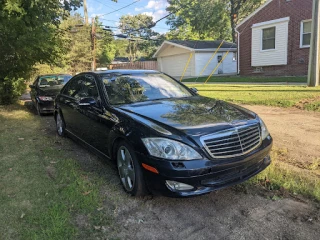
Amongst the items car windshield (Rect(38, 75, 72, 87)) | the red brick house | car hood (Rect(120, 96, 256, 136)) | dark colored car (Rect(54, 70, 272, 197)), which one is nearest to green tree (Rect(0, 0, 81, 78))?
car windshield (Rect(38, 75, 72, 87))

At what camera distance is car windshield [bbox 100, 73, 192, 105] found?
171 inches

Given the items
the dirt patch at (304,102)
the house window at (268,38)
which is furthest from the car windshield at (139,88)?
the house window at (268,38)

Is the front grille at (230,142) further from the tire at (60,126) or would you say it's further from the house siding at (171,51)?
the house siding at (171,51)

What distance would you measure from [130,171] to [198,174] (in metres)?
0.95

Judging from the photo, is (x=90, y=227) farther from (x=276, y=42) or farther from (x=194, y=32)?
(x=194, y=32)

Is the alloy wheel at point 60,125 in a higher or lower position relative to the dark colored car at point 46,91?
lower

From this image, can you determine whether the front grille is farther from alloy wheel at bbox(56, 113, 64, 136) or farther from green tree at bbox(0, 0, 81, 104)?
green tree at bbox(0, 0, 81, 104)

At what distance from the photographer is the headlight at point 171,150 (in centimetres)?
296

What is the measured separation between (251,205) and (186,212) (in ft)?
2.48

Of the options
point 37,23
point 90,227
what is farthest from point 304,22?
point 90,227

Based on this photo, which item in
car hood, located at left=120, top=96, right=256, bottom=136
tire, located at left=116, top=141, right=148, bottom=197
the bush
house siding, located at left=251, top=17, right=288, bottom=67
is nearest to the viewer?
car hood, located at left=120, top=96, right=256, bottom=136

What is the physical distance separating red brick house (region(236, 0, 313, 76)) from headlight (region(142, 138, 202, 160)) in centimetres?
1693

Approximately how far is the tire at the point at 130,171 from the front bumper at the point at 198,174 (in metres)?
0.13

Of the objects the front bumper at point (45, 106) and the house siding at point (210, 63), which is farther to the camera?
the house siding at point (210, 63)
